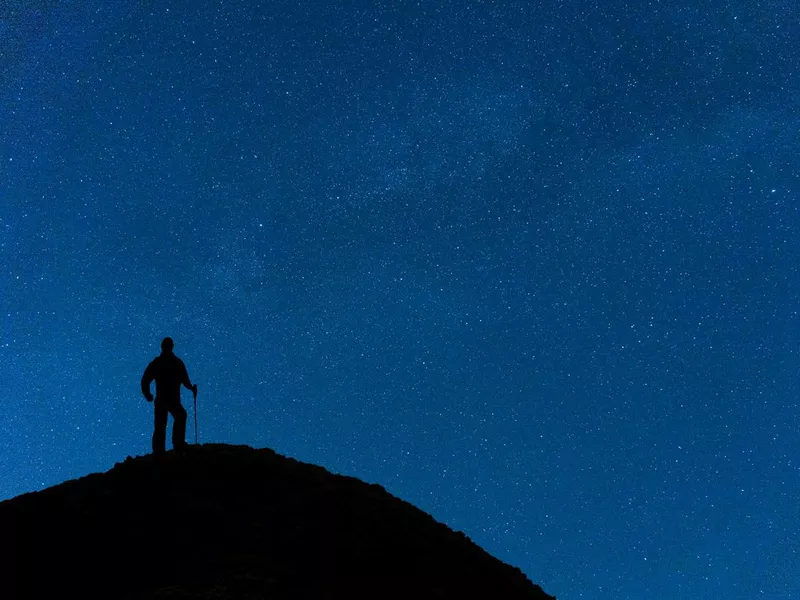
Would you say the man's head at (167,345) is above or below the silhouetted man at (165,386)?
above

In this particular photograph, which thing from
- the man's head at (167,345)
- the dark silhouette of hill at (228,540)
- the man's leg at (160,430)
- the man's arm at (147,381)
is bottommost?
the dark silhouette of hill at (228,540)

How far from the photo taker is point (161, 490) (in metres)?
16.0

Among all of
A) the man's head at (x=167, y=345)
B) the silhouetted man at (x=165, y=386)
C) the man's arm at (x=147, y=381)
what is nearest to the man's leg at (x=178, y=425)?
the silhouetted man at (x=165, y=386)

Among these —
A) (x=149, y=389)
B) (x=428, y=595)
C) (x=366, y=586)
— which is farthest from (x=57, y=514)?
(x=428, y=595)

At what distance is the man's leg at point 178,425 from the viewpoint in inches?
660

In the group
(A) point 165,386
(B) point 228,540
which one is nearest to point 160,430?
(A) point 165,386

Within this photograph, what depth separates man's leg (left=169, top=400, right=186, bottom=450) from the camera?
16.8 meters

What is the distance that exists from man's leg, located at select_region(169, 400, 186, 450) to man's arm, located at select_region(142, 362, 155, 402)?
0.57 m

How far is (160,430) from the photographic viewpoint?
55.8 feet

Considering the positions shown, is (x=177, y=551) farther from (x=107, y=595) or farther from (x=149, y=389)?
(x=149, y=389)

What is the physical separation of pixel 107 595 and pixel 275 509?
167 inches

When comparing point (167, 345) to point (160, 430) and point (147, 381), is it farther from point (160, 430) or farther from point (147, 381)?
point (160, 430)

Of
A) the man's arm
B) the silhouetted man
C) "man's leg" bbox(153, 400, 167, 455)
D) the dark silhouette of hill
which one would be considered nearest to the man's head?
the silhouetted man

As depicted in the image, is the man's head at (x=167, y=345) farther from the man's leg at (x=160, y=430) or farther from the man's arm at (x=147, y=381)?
the man's leg at (x=160, y=430)
